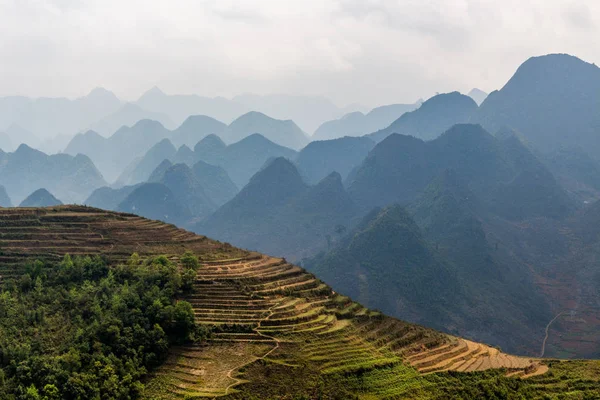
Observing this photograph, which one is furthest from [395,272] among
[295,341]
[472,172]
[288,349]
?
[472,172]

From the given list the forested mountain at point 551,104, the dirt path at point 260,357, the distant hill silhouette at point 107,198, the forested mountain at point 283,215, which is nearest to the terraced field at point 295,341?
the dirt path at point 260,357

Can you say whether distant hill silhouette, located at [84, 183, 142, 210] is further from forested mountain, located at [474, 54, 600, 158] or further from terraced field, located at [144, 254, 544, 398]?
terraced field, located at [144, 254, 544, 398]

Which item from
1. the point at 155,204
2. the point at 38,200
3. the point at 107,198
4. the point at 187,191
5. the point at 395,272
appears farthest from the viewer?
the point at 107,198

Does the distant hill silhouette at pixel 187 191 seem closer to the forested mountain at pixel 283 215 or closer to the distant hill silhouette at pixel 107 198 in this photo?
the distant hill silhouette at pixel 107 198

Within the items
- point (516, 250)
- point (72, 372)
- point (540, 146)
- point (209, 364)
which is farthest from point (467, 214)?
point (72, 372)

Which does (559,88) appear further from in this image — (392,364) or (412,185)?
(392,364)

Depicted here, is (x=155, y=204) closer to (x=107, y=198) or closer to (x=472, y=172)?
(x=107, y=198)
